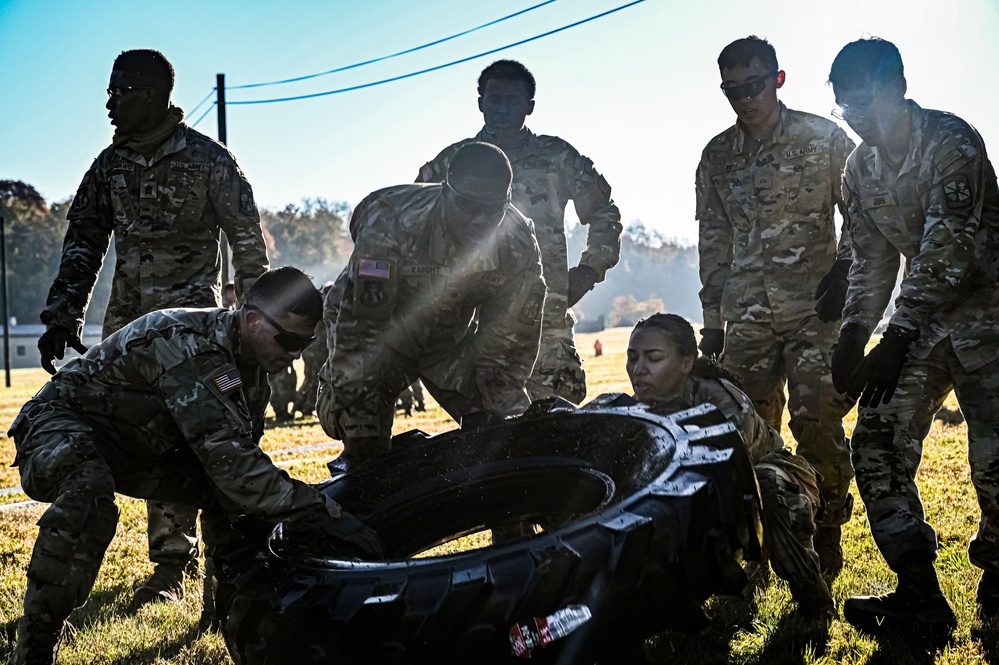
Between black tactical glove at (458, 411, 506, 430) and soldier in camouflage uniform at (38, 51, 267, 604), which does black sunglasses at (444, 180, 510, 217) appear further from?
soldier in camouflage uniform at (38, 51, 267, 604)

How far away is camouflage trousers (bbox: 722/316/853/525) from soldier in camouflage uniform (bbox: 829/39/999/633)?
75 centimetres

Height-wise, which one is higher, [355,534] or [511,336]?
[511,336]

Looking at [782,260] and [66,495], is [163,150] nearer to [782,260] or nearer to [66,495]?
[66,495]

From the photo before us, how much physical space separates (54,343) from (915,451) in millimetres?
4010

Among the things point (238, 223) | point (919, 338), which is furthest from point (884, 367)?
point (238, 223)

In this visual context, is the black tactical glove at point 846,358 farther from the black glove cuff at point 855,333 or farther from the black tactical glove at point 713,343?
the black tactical glove at point 713,343

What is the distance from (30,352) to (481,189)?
53.3 m

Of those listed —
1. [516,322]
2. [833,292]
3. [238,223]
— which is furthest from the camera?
[238,223]

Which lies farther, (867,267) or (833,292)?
(833,292)

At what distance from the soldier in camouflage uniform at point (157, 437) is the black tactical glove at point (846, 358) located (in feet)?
6.37

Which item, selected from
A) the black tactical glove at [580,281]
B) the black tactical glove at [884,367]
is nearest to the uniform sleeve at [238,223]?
the black tactical glove at [580,281]

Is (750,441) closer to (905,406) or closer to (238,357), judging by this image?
(905,406)

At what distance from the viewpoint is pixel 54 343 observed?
477 centimetres

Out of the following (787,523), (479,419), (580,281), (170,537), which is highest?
(580,281)
